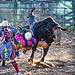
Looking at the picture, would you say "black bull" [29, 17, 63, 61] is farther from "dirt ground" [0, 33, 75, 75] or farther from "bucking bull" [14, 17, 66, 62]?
"dirt ground" [0, 33, 75, 75]

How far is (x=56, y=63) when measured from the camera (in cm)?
1116

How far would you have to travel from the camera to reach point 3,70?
1010 centimetres

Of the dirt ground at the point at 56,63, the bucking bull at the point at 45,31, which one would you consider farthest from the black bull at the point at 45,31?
the dirt ground at the point at 56,63

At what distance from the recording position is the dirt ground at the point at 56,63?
981 centimetres

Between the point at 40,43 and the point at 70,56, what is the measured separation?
1.88 meters

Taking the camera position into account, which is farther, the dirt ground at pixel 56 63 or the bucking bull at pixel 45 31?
the bucking bull at pixel 45 31

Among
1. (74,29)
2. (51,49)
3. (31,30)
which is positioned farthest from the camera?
(74,29)

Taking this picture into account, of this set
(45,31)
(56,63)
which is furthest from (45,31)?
(56,63)

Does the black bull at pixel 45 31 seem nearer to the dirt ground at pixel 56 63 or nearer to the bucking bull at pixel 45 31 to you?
the bucking bull at pixel 45 31

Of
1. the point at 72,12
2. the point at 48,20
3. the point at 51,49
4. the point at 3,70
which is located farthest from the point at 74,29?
the point at 3,70

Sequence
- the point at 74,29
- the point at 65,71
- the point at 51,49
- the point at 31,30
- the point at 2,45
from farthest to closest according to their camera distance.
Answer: the point at 74,29 → the point at 51,49 → the point at 31,30 → the point at 65,71 → the point at 2,45

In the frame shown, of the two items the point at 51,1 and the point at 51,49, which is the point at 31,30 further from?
the point at 51,1

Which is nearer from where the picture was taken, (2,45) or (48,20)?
(2,45)

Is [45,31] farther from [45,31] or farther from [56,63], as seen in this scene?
[56,63]
